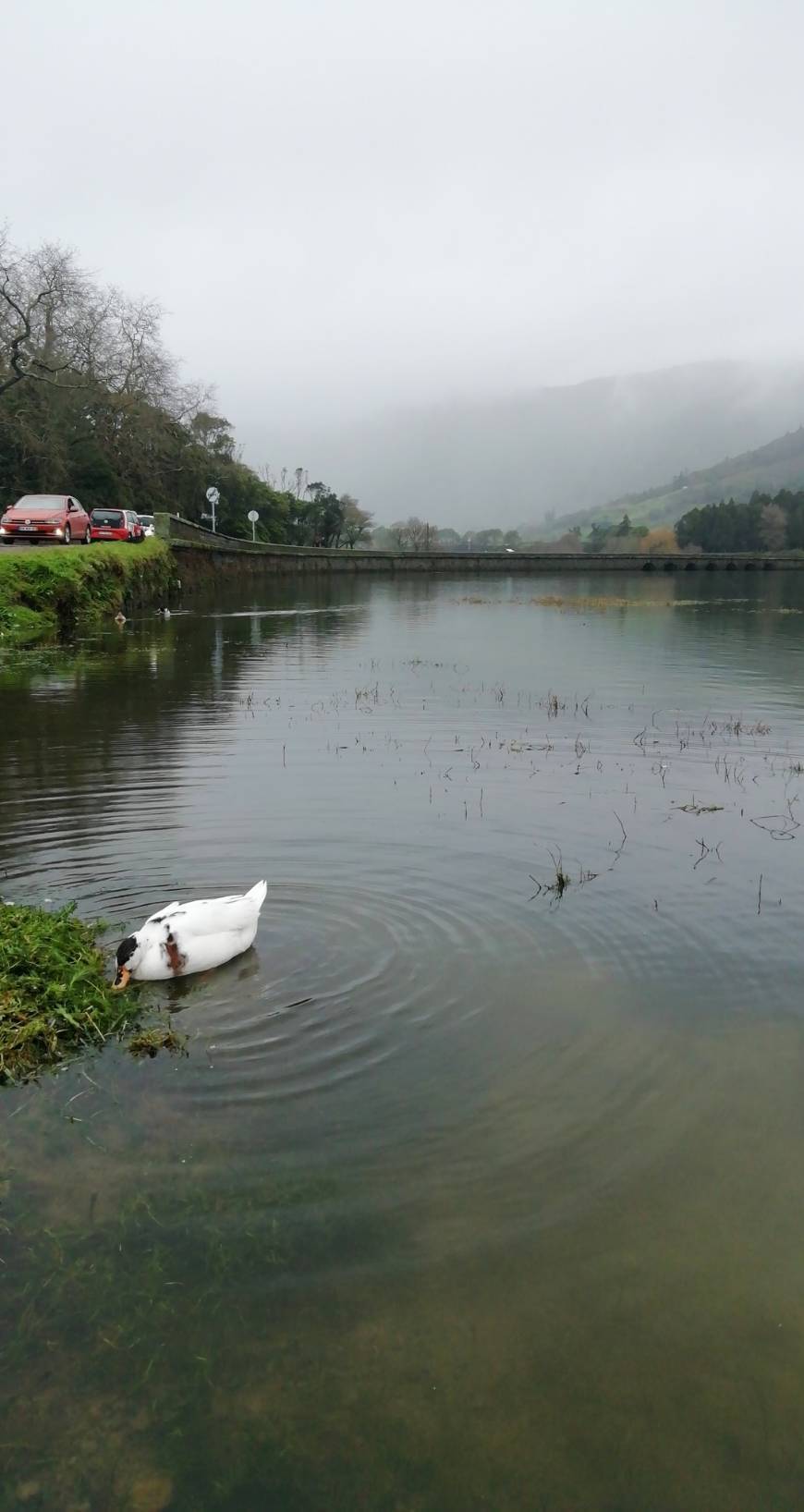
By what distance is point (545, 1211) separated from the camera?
4668 mm

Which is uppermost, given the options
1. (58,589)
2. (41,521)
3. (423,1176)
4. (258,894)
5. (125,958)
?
(41,521)

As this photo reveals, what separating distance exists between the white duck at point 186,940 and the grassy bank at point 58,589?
20820mm

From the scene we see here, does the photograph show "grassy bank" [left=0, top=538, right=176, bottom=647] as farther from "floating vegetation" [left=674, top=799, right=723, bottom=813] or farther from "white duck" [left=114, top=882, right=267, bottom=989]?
"white duck" [left=114, top=882, right=267, bottom=989]

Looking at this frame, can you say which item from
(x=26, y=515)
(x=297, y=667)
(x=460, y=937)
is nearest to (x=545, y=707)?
(x=297, y=667)

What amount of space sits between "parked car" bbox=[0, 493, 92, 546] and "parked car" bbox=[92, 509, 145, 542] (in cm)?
652

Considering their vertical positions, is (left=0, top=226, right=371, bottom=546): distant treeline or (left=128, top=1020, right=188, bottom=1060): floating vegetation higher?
(left=0, top=226, right=371, bottom=546): distant treeline

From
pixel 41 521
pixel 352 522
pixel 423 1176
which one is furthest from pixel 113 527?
pixel 352 522

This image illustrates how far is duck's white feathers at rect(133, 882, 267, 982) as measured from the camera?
21.8 ft

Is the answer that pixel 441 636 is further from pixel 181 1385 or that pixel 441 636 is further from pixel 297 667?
pixel 181 1385

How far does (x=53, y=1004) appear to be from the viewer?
20.2ft

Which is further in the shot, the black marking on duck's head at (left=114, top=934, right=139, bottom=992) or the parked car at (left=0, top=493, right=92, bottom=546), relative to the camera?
the parked car at (left=0, top=493, right=92, bottom=546)

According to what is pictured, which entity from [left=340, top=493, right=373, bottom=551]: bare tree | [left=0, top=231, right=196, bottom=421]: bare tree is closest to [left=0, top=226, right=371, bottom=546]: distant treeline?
[left=0, top=231, right=196, bottom=421]: bare tree

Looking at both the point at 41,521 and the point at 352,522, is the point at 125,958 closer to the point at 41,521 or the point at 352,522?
the point at 41,521

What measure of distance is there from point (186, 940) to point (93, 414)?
63829 mm
